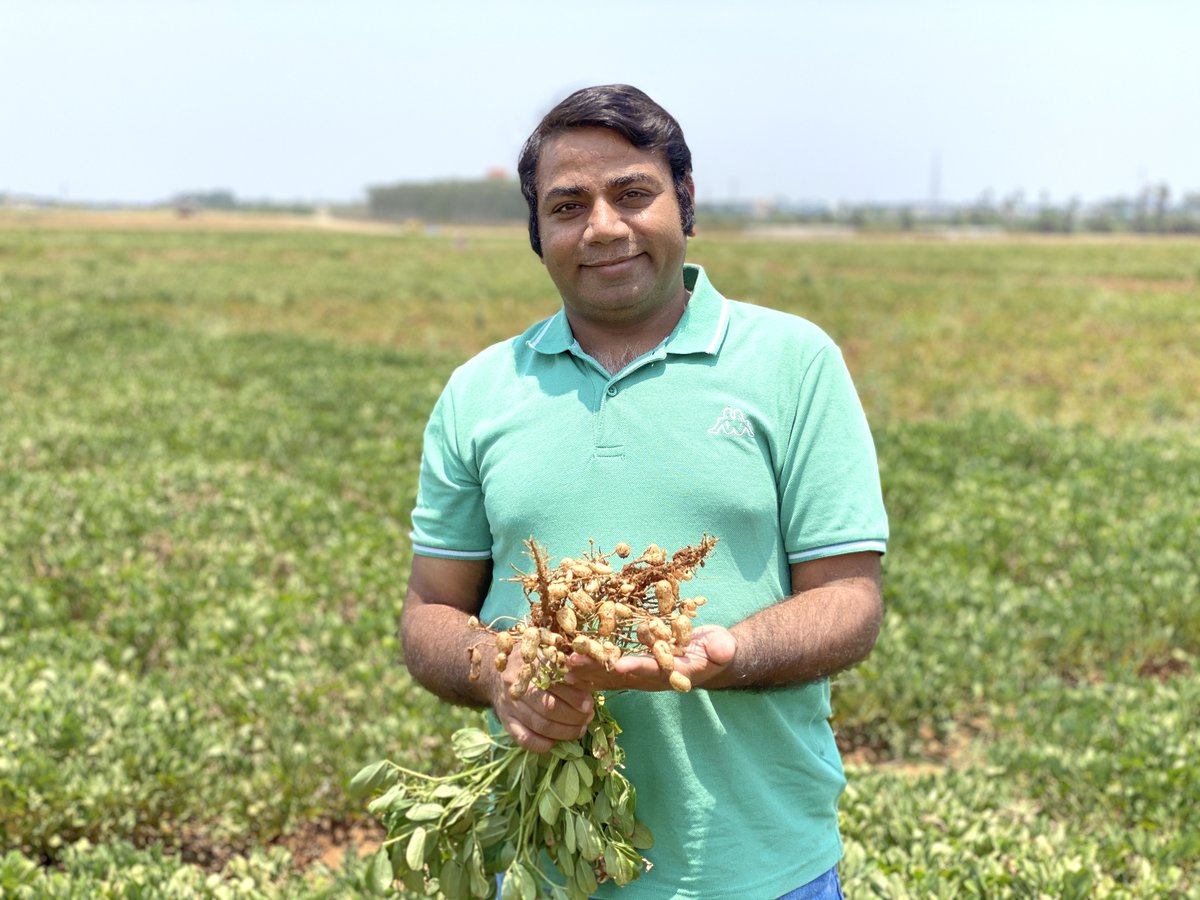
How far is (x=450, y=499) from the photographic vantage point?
206 cm

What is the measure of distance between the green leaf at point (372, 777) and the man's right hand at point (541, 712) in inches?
16.0

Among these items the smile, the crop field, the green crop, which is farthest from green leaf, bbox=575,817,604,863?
the crop field

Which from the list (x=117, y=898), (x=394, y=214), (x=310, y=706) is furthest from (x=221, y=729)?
(x=394, y=214)

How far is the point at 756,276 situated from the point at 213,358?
21.5 meters

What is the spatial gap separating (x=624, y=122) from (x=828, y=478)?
742 millimetres

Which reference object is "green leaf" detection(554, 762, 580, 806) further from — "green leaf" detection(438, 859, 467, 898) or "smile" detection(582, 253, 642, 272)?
"smile" detection(582, 253, 642, 272)

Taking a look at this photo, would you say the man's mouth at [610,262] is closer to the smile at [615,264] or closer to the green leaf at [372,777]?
the smile at [615,264]

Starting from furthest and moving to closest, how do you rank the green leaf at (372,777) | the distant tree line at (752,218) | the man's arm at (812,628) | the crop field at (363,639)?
1. the distant tree line at (752,218)
2. the crop field at (363,639)
3. the green leaf at (372,777)
4. the man's arm at (812,628)

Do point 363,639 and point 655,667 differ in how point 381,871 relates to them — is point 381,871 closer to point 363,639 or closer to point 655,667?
point 655,667

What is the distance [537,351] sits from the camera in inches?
80.7

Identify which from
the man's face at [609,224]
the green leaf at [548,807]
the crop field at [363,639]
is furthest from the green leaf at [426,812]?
the crop field at [363,639]

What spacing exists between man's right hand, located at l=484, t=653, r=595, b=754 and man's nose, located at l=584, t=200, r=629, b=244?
2.51ft

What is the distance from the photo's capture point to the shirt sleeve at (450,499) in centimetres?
206

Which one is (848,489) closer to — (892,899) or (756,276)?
(892,899)
